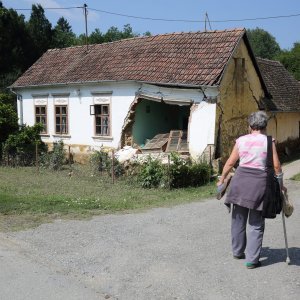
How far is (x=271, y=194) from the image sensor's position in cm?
506

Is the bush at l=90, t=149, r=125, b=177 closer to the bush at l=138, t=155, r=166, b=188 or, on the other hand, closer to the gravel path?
the bush at l=138, t=155, r=166, b=188

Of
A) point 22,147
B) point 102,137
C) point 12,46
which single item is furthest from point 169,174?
point 12,46

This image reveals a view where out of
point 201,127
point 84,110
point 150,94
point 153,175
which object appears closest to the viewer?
point 153,175

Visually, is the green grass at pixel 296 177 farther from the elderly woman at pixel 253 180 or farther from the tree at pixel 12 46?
the tree at pixel 12 46

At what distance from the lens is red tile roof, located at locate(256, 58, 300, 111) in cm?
1881

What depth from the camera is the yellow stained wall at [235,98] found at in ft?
48.5

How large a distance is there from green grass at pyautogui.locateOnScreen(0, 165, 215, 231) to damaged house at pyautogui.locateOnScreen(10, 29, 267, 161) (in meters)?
2.61

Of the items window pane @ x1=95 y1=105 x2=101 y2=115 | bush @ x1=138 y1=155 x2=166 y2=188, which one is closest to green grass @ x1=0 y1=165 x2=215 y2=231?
bush @ x1=138 y1=155 x2=166 y2=188

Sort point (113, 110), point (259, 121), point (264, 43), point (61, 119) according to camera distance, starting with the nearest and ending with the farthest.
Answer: point (259, 121) → point (113, 110) → point (61, 119) → point (264, 43)

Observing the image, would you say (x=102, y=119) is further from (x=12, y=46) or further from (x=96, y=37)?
(x=96, y=37)

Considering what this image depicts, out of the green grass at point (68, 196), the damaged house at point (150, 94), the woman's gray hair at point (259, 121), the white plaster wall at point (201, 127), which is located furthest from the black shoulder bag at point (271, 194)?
the white plaster wall at point (201, 127)

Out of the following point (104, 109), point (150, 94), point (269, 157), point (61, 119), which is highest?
point (150, 94)

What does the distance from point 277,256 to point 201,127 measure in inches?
366

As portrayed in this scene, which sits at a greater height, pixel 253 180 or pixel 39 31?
pixel 39 31
